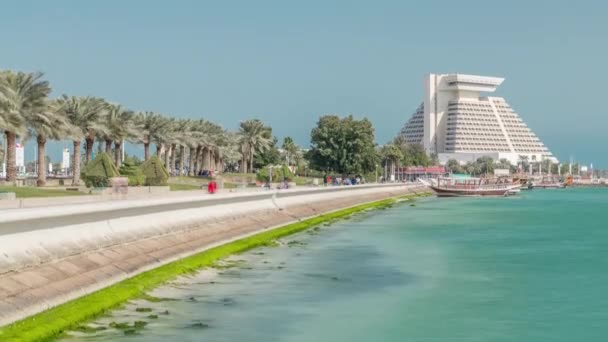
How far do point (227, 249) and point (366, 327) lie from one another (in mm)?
16439

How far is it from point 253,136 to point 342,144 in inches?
665

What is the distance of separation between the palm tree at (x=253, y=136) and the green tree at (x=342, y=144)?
10396 mm

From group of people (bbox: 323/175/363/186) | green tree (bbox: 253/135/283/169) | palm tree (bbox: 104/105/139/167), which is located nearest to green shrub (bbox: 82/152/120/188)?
palm tree (bbox: 104/105/139/167)

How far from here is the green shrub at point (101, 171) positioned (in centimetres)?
7162

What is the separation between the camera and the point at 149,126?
113500mm

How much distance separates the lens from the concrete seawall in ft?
70.4

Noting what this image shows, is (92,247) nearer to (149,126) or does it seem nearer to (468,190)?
(149,126)

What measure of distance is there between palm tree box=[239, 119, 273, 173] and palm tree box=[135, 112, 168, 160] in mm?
40557

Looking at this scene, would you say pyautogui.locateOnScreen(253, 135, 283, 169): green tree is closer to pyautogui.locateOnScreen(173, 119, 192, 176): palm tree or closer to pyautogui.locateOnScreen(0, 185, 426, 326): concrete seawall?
pyautogui.locateOnScreen(173, 119, 192, 176): palm tree

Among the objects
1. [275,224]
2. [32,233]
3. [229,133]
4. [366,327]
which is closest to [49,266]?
[32,233]

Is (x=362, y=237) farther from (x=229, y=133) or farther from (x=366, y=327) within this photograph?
(x=229, y=133)

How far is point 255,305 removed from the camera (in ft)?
83.1

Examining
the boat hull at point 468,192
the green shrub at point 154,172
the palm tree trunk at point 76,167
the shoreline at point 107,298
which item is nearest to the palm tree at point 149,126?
the palm tree trunk at point 76,167

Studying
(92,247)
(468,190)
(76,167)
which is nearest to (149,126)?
(76,167)
